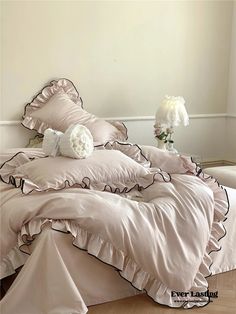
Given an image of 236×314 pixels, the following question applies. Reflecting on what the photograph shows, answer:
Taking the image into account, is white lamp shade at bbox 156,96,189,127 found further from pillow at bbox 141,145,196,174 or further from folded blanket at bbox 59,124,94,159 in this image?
→ folded blanket at bbox 59,124,94,159

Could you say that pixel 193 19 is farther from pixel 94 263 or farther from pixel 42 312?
pixel 42 312

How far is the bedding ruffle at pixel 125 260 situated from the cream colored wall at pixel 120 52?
1.54 metres

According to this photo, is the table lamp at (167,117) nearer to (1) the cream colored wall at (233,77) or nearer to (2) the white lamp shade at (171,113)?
(2) the white lamp shade at (171,113)

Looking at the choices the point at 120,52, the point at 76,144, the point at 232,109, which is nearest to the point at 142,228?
the point at 76,144

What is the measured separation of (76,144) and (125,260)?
70 cm

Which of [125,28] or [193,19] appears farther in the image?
[193,19]

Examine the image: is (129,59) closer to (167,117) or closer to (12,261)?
(167,117)

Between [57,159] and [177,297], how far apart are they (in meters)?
0.99

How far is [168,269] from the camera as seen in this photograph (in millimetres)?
2418

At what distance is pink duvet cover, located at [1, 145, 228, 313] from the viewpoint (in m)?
2.30

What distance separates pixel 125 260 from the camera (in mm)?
2363

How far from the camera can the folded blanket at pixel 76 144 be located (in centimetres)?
261

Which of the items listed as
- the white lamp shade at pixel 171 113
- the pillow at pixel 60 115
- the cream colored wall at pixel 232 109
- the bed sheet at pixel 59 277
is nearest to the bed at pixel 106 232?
the bed sheet at pixel 59 277

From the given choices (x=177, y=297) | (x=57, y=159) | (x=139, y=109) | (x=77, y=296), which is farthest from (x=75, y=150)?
(x=139, y=109)
